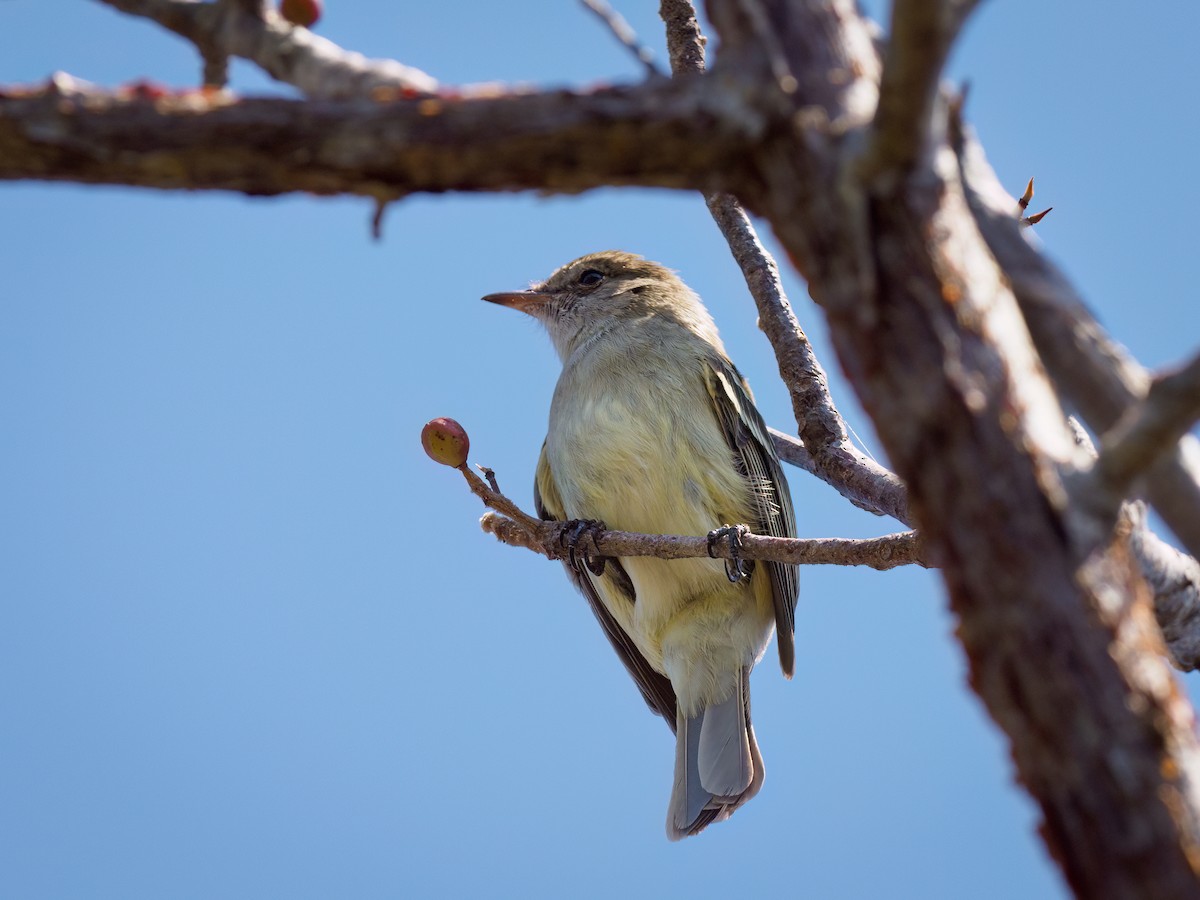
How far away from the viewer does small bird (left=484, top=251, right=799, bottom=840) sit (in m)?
5.99

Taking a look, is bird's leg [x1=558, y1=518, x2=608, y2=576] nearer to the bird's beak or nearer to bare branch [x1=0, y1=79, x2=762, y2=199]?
the bird's beak

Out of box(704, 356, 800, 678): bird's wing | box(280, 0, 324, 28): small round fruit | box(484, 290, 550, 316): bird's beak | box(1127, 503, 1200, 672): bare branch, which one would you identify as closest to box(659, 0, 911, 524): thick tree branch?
box(704, 356, 800, 678): bird's wing

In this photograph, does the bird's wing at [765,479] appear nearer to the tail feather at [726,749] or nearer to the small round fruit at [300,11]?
the tail feather at [726,749]

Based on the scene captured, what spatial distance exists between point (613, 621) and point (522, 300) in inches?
89.8

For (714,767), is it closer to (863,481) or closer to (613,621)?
(613,621)

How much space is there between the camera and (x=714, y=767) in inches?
233

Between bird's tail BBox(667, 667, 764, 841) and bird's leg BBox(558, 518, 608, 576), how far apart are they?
1057mm

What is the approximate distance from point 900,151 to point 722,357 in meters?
4.95

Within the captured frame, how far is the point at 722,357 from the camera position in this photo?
22.3 feet

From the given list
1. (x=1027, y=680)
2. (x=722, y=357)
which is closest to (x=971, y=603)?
(x=1027, y=680)

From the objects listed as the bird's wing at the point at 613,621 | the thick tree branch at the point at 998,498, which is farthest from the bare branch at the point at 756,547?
the thick tree branch at the point at 998,498

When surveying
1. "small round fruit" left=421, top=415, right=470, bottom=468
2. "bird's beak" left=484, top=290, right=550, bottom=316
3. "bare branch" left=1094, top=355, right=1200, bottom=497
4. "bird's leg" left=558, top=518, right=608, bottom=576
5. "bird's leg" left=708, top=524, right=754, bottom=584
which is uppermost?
"bird's beak" left=484, top=290, right=550, bottom=316

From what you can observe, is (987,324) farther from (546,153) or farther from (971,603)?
(546,153)

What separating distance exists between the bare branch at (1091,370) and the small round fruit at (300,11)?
177 cm
